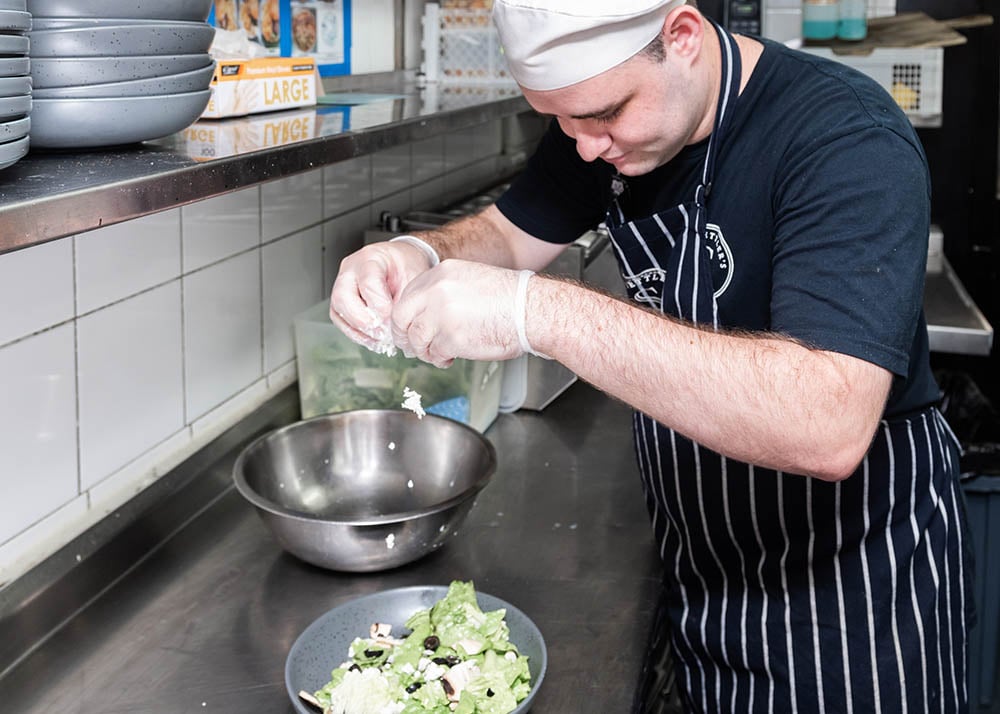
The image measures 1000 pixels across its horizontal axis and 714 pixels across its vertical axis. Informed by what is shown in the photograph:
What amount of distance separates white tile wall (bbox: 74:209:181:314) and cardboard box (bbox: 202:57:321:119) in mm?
221

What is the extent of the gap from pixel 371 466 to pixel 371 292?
615 mm

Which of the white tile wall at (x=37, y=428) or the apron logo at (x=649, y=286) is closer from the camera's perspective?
the white tile wall at (x=37, y=428)

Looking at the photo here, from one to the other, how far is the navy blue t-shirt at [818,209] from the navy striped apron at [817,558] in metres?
0.06

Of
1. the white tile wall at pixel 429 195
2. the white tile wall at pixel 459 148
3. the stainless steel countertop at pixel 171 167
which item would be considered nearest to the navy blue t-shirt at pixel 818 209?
the stainless steel countertop at pixel 171 167

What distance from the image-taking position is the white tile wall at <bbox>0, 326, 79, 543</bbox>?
1427mm

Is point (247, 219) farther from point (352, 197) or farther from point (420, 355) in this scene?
point (420, 355)

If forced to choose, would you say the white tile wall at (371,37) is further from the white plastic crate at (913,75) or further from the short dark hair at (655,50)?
the white plastic crate at (913,75)

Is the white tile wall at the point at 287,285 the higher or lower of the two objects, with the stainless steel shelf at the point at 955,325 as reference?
higher

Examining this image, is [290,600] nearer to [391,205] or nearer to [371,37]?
[391,205]

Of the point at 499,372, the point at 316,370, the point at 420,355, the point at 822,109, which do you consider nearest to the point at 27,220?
the point at 420,355

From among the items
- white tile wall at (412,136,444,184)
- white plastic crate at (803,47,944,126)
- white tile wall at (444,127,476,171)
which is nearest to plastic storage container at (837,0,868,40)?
white plastic crate at (803,47,944,126)

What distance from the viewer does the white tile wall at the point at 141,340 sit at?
4.77ft

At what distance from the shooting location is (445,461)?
6.23ft

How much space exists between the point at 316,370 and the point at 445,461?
0.41 metres
